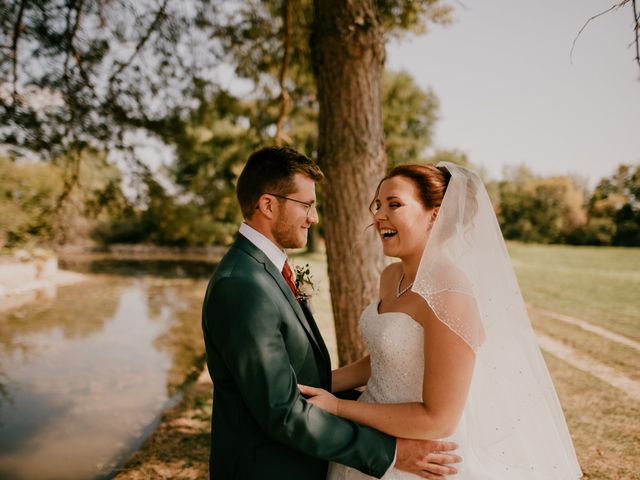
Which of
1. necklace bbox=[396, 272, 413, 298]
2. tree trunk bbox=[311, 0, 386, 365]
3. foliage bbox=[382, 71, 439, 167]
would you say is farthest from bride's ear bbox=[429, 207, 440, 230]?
foliage bbox=[382, 71, 439, 167]

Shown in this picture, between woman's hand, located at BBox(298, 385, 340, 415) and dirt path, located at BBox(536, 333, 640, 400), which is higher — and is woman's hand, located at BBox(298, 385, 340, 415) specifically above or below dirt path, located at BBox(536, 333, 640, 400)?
above

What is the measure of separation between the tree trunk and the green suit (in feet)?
5.25

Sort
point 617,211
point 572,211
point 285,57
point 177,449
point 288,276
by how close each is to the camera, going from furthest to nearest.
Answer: point 572,211 → point 617,211 → point 177,449 → point 285,57 → point 288,276

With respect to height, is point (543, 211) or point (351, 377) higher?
point (543, 211)

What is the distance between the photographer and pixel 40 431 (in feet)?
21.8

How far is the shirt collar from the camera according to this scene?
6.64 feet

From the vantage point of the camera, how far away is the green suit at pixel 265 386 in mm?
1667

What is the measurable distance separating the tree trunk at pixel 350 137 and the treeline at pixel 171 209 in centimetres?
260

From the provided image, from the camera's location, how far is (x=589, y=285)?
53.0 ft

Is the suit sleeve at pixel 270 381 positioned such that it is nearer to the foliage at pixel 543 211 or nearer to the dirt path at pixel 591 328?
the dirt path at pixel 591 328

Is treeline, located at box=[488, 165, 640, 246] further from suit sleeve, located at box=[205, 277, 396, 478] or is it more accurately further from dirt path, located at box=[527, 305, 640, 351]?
suit sleeve, located at box=[205, 277, 396, 478]

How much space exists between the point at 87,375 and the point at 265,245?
9171 millimetres

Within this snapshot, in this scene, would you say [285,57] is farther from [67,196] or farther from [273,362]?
[273,362]

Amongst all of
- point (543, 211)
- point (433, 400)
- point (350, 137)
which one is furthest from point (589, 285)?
point (543, 211)
